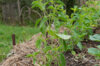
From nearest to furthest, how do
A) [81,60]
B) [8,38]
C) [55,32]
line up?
[55,32] → [81,60] → [8,38]

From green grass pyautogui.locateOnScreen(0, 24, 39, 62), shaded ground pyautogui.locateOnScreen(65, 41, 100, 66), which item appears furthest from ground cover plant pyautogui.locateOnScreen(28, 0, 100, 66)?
green grass pyautogui.locateOnScreen(0, 24, 39, 62)

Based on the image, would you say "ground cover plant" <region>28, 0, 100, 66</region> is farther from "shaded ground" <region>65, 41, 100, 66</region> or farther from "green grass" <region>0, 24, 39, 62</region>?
"green grass" <region>0, 24, 39, 62</region>

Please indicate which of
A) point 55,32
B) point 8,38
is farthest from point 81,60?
point 8,38

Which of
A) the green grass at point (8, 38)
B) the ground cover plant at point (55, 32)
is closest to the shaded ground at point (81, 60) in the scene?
the ground cover plant at point (55, 32)

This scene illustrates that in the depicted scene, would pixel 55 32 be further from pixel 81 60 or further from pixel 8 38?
pixel 8 38

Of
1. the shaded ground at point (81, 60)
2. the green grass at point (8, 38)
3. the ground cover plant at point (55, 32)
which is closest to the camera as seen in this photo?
the ground cover plant at point (55, 32)

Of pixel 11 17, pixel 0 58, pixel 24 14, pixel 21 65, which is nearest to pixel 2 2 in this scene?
pixel 11 17

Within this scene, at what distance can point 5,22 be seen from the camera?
8727 millimetres

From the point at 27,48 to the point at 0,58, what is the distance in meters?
0.43

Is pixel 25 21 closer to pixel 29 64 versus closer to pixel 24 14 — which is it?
pixel 24 14

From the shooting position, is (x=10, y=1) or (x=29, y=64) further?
(x=10, y=1)

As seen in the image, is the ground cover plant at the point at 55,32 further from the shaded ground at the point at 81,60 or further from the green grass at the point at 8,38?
the green grass at the point at 8,38

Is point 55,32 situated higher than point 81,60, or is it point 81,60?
point 55,32

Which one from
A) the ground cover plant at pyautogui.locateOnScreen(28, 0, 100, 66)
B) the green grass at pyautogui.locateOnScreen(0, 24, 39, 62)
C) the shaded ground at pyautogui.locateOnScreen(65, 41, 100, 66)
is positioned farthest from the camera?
the green grass at pyautogui.locateOnScreen(0, 24, 39, 62)
